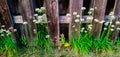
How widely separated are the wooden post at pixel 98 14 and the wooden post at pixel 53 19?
1.73ft

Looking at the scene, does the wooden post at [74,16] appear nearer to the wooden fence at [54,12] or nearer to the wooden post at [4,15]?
the wooden fence at [54,12]

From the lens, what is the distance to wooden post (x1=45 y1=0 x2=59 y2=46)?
7.88 ft

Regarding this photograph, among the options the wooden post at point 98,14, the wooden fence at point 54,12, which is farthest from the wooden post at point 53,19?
the wooden post at point 98,14

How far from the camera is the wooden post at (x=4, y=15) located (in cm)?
245

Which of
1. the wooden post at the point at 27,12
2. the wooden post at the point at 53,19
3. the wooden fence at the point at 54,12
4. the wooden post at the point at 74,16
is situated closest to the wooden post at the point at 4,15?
the wooden fence at the point at 54,12

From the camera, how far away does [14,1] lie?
265cm

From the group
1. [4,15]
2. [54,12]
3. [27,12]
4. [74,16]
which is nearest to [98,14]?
[74,16]

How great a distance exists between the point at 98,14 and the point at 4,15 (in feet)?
4.24

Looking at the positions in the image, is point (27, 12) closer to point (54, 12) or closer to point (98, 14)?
point (54, 12)

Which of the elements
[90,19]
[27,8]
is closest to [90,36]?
[90,19]

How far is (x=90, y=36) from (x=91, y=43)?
109mm

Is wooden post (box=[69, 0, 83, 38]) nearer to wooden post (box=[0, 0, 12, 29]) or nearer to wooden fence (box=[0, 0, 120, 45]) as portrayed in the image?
wooden fence (box=[0, 0, 120, 45])

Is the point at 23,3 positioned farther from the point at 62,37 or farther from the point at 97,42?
the point at 97,42

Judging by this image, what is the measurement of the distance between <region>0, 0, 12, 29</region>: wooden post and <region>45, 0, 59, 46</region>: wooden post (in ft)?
1.81
